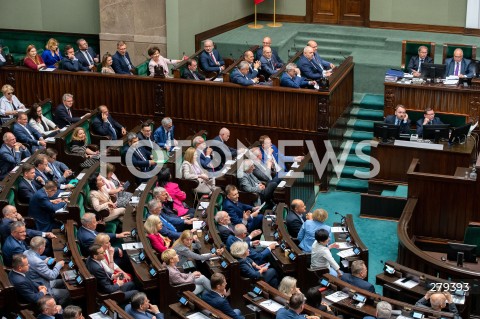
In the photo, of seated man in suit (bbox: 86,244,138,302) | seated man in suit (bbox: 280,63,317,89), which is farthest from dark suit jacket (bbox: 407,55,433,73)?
seated man in suit (bbox: 86,244,138,302)

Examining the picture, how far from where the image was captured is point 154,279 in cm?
895

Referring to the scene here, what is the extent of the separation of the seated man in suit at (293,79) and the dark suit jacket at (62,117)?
321cm

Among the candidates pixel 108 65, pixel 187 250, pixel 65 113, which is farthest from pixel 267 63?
pixel 187 250

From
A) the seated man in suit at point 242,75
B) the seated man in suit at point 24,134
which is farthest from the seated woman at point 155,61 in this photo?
the seated man in suit at point 24,134

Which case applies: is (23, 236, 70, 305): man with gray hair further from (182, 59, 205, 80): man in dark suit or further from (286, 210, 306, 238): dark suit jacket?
(182, 59, 205, 80): man in dark suit

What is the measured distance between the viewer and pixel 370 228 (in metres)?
12.1

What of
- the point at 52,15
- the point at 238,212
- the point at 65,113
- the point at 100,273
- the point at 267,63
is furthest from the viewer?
the point at 52,15

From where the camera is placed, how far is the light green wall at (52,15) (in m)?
17.2

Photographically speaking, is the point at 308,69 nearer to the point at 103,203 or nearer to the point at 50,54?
the point at 50,54

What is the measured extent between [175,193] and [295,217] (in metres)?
1.68

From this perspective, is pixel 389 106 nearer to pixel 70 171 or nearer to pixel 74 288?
pixel 70 171

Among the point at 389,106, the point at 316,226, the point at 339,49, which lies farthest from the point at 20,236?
the point at 339,49

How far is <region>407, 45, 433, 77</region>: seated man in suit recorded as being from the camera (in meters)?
14.3

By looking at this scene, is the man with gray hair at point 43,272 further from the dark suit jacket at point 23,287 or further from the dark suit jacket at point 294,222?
the dark suit jacket at point 294,222
